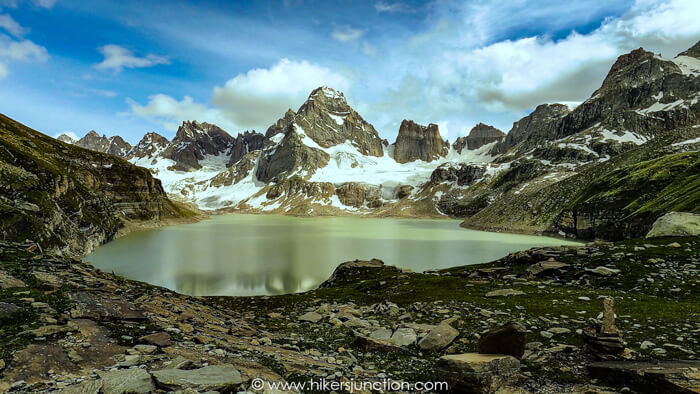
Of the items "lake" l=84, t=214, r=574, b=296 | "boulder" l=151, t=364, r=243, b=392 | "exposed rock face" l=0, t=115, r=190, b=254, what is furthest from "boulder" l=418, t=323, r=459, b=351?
"exposed rock face" l=0, t=115, r=190, b=254

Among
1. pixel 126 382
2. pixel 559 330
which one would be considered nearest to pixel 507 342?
pixel 559 330

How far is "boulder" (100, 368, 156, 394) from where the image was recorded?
5980mm

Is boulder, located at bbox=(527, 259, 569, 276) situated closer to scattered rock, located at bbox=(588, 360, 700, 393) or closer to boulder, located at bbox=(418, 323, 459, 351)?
boulder, located at bbox=(418, 323, 459, 351)

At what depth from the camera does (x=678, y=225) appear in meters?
32.8

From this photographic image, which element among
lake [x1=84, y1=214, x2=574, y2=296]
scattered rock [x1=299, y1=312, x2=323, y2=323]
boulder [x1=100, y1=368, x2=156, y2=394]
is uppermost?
boulder [x1=100, y1=368, x2=156, y2=394]

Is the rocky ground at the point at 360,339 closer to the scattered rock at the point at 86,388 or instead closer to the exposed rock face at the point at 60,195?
the scattered rock at the point at 86,388

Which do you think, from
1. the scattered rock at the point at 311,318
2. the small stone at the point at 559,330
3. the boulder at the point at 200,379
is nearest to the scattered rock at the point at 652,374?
the small stone at the point at 559,330

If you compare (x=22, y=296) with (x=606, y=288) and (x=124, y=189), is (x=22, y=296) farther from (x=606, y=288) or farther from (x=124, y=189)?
(x=124, y=189)

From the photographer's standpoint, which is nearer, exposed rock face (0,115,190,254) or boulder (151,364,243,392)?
boulder (151,364,243,392)

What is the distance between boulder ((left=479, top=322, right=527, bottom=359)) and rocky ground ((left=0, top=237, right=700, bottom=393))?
0.10ft

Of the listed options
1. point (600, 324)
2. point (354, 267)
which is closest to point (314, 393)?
point (600, 324)

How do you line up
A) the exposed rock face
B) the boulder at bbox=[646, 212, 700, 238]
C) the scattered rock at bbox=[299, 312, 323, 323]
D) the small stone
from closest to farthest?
the small stone → the scattered rock at bbox=[299, 312, 323, 323] → the boulder at bbox=[646, 212, 700, 238] → the exposed rock face

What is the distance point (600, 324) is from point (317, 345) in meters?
10.4

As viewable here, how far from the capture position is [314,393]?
7785 mm
